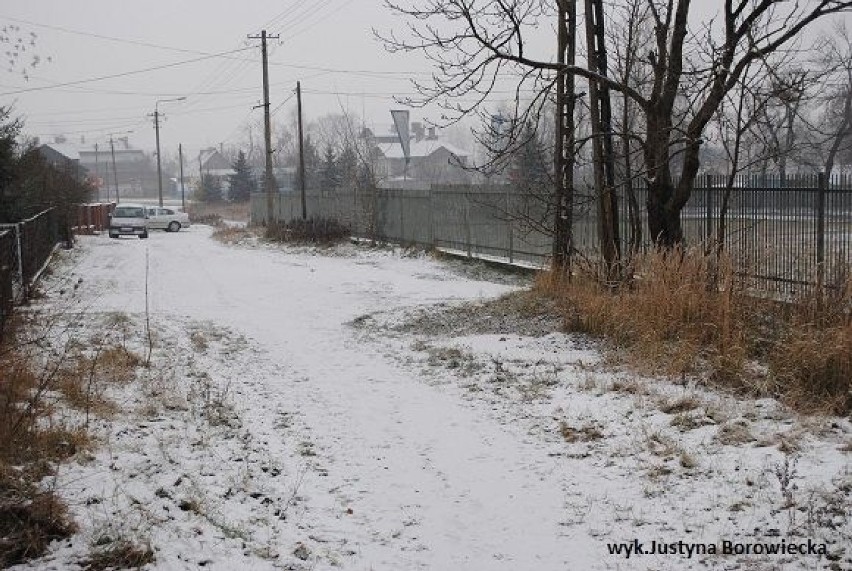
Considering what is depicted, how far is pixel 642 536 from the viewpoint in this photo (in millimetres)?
4391

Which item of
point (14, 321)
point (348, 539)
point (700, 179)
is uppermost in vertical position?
point (700, 179)

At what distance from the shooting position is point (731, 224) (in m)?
12.4

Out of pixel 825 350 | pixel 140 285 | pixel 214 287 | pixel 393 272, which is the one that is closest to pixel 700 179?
pixel 825 350

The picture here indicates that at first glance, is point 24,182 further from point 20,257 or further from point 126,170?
point 126,170

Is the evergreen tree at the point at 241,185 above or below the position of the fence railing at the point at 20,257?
above

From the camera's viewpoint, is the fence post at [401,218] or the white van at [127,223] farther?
the white van at [127,223]

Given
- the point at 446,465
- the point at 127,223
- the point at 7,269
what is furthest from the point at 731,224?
the point at 127,223

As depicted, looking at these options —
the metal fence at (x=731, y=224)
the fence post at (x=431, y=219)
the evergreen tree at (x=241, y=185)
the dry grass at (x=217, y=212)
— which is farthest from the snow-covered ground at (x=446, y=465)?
the evergreen tree at (x=241, y=185)

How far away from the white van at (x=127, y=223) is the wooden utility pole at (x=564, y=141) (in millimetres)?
30534

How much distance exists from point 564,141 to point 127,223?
3101 cm

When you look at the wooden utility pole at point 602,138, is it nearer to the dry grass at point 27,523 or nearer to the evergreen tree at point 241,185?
the dry grass at point 27,523

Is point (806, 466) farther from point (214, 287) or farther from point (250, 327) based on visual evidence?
point (214, 287)

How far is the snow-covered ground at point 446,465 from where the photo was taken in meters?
4.28

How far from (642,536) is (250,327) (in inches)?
328
